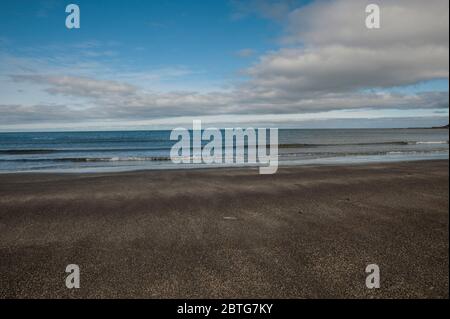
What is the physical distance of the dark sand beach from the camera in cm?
402

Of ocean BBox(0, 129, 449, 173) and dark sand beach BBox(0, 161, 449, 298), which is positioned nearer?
dark sand beach BBox(0, 161, 449, 298)

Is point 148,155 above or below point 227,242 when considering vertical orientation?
above

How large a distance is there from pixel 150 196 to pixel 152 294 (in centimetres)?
593

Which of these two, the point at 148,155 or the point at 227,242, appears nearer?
the point at 227,242

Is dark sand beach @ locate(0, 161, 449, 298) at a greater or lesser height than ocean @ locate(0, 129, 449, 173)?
lesser

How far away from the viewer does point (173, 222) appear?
6.80 m

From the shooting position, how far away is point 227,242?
18.1ft

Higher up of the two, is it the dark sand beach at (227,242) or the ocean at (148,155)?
the ocean at (148,155)

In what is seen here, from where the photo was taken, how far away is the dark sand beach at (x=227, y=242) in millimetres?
4016

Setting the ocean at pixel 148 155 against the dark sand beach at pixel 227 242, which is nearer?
the dark sand beach at pixel 227 242
